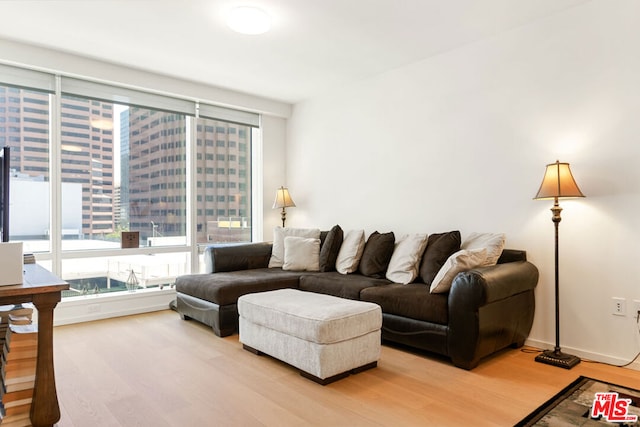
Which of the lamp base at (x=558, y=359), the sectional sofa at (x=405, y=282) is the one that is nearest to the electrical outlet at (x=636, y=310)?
the lamp base at (x=558, y=359)

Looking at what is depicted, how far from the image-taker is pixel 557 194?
2.76 m

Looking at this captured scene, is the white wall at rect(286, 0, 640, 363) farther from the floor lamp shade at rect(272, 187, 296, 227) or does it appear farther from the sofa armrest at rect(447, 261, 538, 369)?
the floor lamp shade at rect(272, 187, 296, 227)

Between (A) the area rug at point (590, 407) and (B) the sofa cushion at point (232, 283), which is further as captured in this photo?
(B) the sofa cushion at point (232, 283)

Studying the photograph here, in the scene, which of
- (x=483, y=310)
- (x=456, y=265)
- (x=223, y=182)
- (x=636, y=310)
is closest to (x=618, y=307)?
(x=636, y=310)

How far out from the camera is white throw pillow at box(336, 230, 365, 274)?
13.3ft

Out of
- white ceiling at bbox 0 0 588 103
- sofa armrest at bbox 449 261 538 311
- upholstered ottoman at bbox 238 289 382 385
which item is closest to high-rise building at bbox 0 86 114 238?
white ceiling at bbox 0 0 588 103

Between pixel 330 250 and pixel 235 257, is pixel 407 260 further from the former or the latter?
pixel 235 257

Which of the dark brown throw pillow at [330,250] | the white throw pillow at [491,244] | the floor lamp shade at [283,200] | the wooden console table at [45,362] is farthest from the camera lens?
the floor lamp shade at [283,200]

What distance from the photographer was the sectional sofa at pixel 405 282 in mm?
2697

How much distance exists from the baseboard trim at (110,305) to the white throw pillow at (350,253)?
2032 mm

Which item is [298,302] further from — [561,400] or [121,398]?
[561,400]

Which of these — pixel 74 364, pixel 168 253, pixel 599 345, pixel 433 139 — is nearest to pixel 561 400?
pixel 599 345

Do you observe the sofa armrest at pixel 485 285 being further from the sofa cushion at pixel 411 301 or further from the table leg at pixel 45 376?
the table leg at pixel 45 376

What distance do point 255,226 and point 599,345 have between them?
3.94 m
